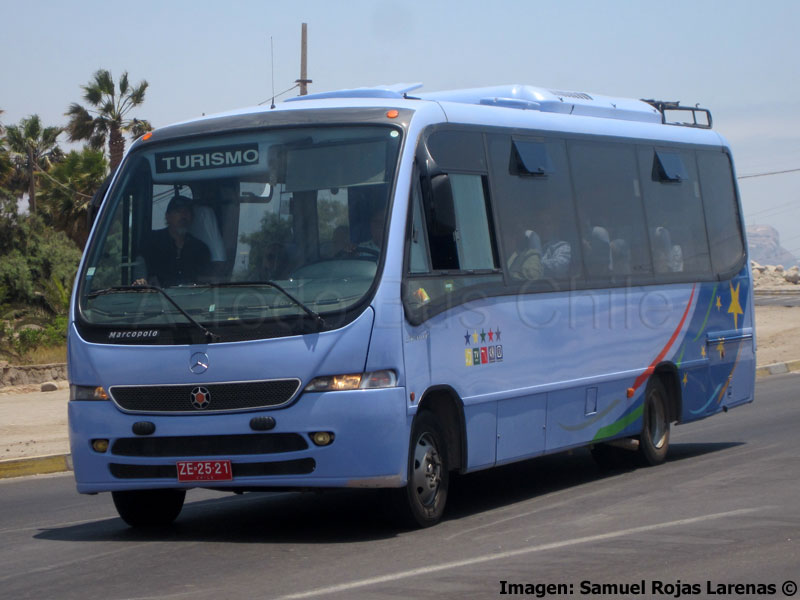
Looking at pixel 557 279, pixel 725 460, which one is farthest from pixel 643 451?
pixel 557 279

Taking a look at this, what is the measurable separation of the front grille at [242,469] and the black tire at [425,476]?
27.6 inches

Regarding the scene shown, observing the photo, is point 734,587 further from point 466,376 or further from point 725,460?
point 725,460

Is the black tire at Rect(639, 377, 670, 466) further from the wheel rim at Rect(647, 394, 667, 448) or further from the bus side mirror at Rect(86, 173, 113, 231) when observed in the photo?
the bus side mirror at Rect(86, 173, 113, 231)

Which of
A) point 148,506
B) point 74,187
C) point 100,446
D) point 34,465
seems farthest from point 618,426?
point 74,187

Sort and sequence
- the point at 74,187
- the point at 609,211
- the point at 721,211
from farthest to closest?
the point at 74,187, the point at 721,211, the point at 609,211

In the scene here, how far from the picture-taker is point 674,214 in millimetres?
12359

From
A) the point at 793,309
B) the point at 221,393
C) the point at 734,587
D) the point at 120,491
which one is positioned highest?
the point at 793,309

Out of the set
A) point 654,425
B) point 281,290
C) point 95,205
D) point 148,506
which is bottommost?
point 148,506

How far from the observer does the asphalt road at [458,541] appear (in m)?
6.55

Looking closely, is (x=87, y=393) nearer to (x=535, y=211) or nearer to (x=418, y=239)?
(x=418, y=239)

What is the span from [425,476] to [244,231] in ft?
6.80

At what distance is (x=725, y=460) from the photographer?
11.9m

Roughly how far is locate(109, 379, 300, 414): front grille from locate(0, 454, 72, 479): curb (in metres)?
5.71

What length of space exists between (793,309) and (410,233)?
34.4 metres
